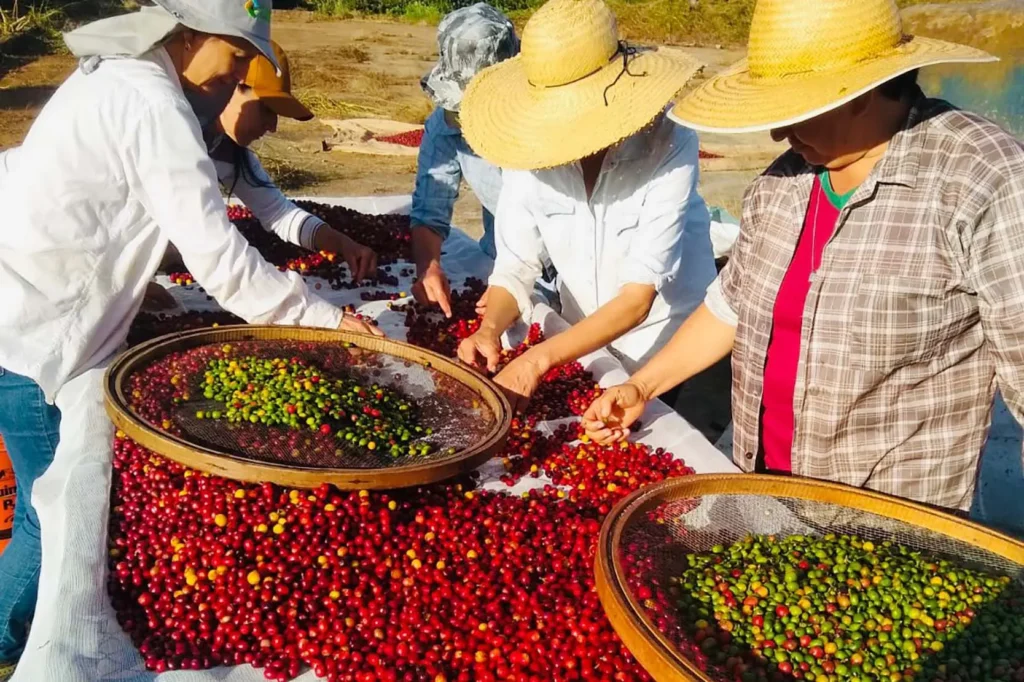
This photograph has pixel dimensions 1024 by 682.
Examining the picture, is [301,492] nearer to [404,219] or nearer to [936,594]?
[936,594]

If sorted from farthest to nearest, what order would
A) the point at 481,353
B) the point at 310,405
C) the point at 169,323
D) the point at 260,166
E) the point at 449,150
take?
the point at 449,150
the point at 260,166
the point at 169,323
the point at 481,353
the point at 310,405

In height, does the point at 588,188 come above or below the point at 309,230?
above

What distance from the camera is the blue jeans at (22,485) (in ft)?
9.64

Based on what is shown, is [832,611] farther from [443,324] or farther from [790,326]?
[443,324]

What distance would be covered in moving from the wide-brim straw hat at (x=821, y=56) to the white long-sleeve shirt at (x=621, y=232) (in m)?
1.17

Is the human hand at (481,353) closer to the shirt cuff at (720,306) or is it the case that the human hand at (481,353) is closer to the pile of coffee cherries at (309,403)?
the pile of coffee cherries at (309,403)

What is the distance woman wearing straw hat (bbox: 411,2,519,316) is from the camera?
156 inches

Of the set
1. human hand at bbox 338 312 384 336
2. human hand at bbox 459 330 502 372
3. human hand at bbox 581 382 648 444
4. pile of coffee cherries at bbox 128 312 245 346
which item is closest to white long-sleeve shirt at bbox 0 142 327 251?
pile of coffee cherries at bbox 128 312 245 346

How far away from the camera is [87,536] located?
2.28 m

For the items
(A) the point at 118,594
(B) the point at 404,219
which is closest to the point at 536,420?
(A) the point at 118,594

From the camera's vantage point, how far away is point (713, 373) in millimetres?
6449

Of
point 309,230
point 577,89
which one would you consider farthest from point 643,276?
point 309,230

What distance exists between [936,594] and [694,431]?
115 cm

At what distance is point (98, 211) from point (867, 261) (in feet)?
7.76
